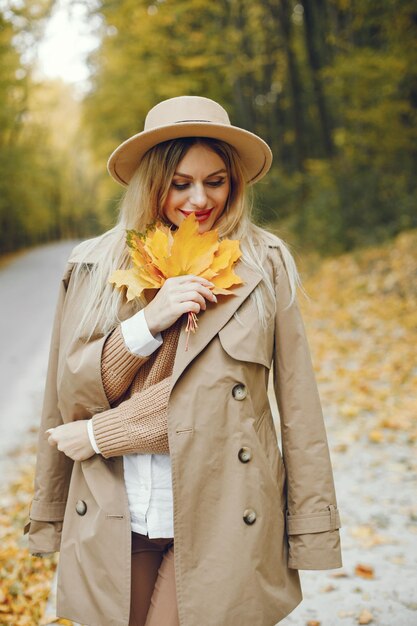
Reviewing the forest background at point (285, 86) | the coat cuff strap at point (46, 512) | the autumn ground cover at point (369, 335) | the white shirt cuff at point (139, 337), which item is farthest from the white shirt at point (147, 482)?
the forest background at point (285, 86)

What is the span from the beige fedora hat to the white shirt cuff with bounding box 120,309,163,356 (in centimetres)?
59

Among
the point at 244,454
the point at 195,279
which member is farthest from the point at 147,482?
the point at 195,279

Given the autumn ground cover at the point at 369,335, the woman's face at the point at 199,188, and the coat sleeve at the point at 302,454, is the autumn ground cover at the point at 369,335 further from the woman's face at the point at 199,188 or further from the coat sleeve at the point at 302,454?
the woman's face at the point at 199,188

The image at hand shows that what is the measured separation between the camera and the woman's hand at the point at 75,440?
73.5 inches

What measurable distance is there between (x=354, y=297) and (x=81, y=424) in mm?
8519

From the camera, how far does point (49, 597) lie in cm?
316

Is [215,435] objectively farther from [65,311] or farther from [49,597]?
[49,597]

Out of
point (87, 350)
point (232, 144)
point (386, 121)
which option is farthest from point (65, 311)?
point (386, 121)

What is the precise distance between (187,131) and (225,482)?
1119 millimetres

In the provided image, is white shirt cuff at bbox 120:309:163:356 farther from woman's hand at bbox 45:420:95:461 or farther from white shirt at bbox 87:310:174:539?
woman's hand at bbox 45:420:95:461

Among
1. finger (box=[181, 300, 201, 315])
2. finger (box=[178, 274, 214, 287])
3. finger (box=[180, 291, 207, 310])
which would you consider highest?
finger (box=[178, 274, 214, 287])

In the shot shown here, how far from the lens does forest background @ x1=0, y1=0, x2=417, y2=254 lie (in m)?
10.8

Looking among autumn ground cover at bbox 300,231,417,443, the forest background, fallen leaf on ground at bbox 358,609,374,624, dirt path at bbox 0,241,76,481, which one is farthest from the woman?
the forest background

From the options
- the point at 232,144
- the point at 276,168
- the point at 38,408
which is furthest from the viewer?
the point at 276,168
